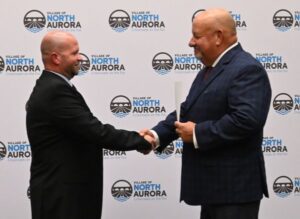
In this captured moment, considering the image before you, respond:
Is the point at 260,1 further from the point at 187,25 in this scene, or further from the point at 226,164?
the point at 226,164

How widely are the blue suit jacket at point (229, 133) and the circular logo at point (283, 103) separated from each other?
4.65ft

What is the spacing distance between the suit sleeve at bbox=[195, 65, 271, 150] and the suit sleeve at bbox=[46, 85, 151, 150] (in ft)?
1.73

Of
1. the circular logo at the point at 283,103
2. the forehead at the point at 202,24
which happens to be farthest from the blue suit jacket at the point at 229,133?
the circular logo at the point at 283,103

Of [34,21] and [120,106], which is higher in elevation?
[34,21]

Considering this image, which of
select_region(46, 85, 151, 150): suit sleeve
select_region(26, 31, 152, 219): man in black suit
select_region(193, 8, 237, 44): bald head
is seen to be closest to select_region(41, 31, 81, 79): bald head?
select_region(26, 31, 152, 219): man in black suit

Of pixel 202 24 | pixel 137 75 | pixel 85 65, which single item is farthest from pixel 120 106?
pixel 202 24

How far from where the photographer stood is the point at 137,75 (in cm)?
385

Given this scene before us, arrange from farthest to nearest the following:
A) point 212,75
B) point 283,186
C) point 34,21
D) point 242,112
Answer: point 283,186
point 34,21
point 212,75
point 242,112

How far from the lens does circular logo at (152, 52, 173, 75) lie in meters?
3.85

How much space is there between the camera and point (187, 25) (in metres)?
3.87

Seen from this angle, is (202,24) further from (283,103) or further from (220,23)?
(283,103)

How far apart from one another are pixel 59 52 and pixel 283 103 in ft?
6.42

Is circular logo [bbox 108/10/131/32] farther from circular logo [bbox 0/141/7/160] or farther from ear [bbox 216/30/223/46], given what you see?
ear [bbox 216/30/223/46]

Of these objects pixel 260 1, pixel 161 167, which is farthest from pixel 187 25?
pixel 161 167
